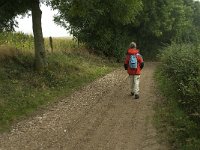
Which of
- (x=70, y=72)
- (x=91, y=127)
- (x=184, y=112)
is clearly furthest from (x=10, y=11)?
(x=184, y=112)

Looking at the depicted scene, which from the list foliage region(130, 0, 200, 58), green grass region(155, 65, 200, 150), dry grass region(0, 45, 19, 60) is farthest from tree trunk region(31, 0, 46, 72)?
foliage region(130, 0, 200, 58)

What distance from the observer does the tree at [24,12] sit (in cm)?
1922

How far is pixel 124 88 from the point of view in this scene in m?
19.7

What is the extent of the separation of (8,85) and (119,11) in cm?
808

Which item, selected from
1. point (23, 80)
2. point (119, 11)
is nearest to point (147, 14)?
point (119, 11)

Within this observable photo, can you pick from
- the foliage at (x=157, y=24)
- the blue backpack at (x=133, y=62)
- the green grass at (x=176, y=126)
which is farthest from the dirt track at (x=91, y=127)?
the foliage at (x=157, y=24)

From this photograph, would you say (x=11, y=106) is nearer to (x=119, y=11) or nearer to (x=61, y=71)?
(x=61, y=71)

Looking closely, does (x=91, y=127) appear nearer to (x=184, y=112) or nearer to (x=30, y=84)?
(x=184, y=112)

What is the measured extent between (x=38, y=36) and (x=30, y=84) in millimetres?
3136

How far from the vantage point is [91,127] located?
1207 cm

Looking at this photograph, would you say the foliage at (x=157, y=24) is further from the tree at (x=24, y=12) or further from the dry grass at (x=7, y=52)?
the dry grass at (x=7, y=52)

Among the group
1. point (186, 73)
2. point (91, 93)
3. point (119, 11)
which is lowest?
point (91, 93)

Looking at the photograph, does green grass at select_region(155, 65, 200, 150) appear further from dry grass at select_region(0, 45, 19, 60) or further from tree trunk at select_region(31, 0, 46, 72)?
dry grass at select_region(0, 45, 19, 60)

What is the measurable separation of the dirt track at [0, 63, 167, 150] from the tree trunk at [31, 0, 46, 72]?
3.58 meters
